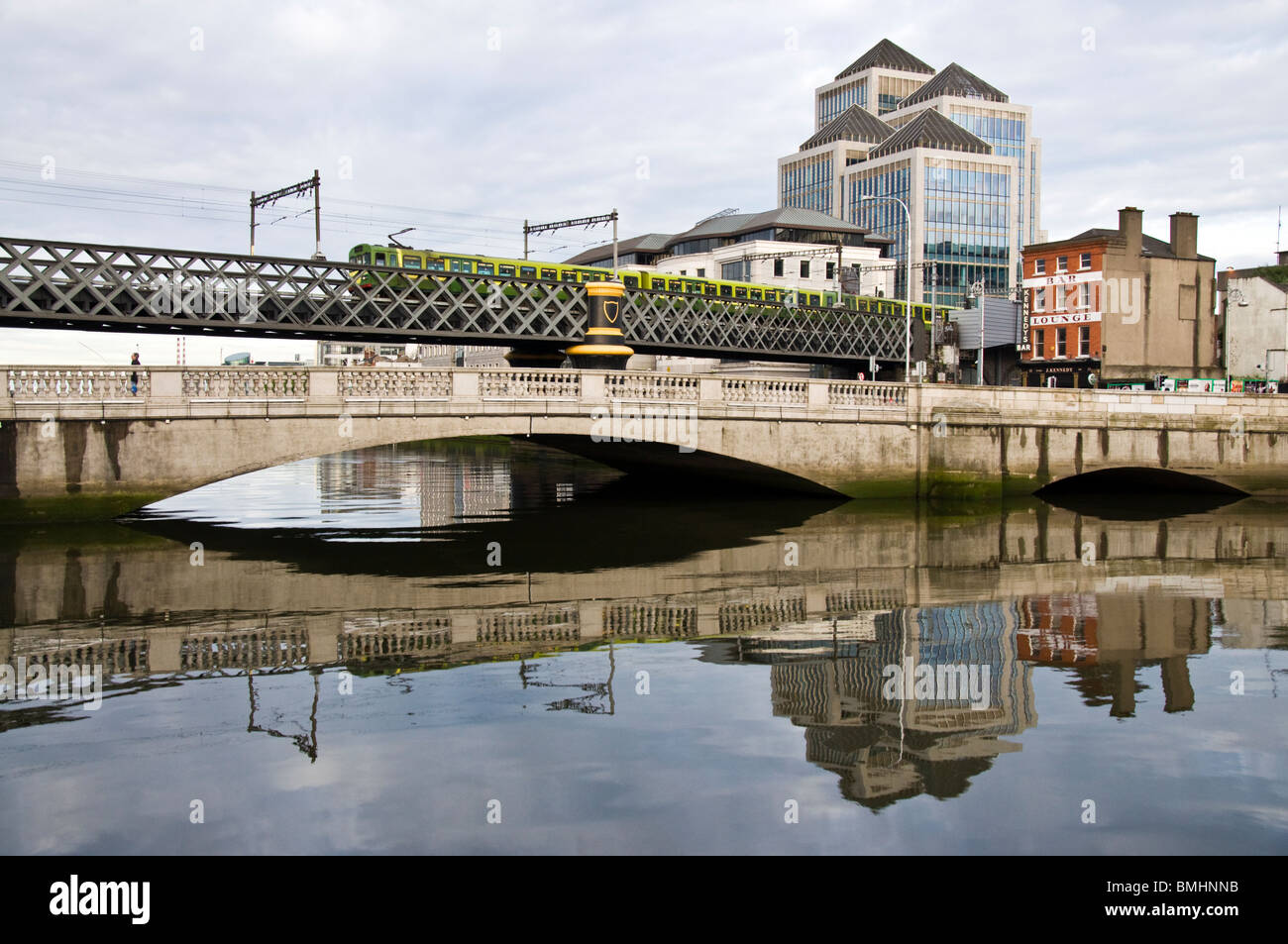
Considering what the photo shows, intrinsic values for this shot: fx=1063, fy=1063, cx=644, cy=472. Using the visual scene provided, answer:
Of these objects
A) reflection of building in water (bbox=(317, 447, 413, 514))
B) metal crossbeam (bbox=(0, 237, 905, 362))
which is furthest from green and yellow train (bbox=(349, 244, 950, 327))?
reflection of building in water (bbox=(317, 447, 413, 514))

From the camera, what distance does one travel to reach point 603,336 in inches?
1286

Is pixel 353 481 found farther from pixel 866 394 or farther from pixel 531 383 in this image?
pixel 866 394

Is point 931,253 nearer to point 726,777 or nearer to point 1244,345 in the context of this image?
point 1244,345

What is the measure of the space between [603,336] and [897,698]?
919 inches

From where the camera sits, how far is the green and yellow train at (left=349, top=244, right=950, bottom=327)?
52875mm

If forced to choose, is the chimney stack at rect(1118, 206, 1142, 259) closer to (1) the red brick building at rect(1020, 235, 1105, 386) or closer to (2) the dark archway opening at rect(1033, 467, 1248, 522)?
(1) the red brick building at rect(1020, 235, 1105, 386)

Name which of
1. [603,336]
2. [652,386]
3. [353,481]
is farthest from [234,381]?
[353,481]

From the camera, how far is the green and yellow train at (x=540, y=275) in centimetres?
5288

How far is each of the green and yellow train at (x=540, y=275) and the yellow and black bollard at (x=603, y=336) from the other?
1535 cm

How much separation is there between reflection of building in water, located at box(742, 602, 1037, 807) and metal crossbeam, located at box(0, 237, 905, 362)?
38.7 meters

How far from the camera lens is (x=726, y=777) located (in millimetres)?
8180

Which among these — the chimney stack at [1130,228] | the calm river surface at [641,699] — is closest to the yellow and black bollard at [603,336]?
the calm river surface at [641,699]

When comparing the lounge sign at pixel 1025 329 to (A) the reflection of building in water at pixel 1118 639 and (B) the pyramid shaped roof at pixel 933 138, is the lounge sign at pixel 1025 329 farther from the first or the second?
(B) the pyramid shaped roof at pixel 933 138
